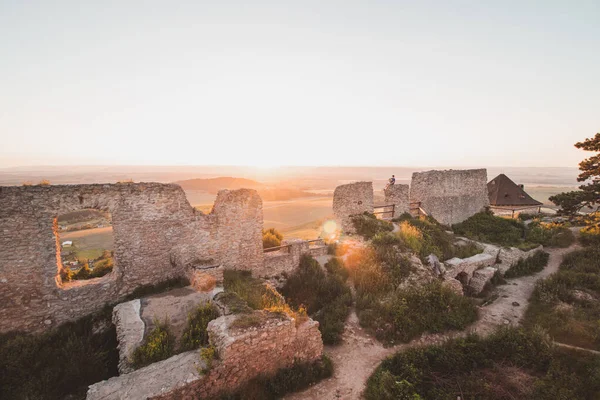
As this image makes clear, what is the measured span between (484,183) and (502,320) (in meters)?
14.5

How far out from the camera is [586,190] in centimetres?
1371

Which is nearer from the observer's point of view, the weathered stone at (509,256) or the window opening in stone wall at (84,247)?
the window opening in stone wall at (84,247)

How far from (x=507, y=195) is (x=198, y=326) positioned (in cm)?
2531

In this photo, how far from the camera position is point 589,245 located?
16125 mm

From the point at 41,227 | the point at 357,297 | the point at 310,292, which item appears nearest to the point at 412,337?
the point at 357,297

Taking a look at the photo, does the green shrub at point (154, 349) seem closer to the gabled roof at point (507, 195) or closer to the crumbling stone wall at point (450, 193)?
the crumbling stone wall at point (450, 193)

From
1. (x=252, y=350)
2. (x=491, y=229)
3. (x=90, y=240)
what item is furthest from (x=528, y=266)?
(x=90, y=240)

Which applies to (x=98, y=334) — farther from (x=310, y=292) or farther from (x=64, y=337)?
(x=310, y=292)

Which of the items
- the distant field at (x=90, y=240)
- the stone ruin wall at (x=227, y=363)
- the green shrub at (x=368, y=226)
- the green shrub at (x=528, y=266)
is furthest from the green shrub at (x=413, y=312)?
the distant field at (x=90, y=240)

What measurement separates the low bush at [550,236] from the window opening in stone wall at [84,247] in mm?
22418

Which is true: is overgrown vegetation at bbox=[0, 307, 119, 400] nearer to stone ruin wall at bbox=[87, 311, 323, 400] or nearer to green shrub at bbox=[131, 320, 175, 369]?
green shrub at bbox=[131, 320, 175, 369]

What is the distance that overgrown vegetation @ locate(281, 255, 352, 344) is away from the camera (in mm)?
9531

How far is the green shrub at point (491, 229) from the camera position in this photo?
60.7 feet

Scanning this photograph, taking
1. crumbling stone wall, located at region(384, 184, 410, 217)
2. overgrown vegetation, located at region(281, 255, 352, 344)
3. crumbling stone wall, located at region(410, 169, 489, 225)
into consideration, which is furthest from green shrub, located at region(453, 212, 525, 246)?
overgrown vegetation, located at region(281, 255, 352, 344)
